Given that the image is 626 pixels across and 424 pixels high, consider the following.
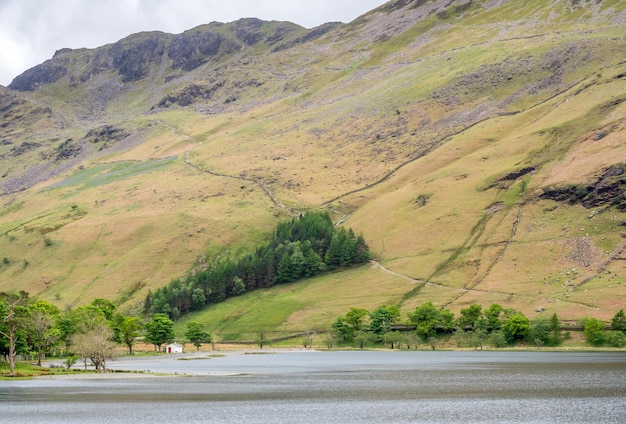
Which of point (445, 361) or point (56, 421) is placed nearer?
point (56, 421)

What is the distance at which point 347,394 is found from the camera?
3511 inches

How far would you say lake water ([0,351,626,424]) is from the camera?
231 feet

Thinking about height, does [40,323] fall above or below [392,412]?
above

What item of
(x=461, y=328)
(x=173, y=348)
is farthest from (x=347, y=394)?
(x=173, y=348)

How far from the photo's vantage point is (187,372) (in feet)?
411

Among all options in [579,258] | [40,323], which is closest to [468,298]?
[579,258]

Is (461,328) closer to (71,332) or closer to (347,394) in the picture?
(347,394)

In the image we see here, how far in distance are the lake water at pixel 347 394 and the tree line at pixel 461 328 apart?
17801 mm

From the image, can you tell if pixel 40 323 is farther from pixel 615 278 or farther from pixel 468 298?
pixel 615 278

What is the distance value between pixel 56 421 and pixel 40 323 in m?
66.8

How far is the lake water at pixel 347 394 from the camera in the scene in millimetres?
70375

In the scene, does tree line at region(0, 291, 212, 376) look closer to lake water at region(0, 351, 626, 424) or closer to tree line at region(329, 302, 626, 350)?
lake water at region(0, 351, 626, 424)

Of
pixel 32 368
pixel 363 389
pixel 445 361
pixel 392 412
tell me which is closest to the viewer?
pixel 392 412

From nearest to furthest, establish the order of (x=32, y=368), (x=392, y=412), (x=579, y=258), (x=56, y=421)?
(x=56, y=421)
(x=392, y=412)
(x=32, y=368)
(x=579, y=258)
